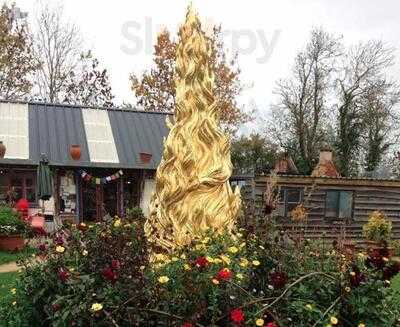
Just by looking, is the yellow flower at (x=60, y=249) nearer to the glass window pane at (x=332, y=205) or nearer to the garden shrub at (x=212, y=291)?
the garden shrub at (x=212, y=291)

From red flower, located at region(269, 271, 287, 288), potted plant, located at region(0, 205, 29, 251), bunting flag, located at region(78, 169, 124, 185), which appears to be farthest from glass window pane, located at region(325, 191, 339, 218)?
red flower, located at region(269, 271, 287, 288)

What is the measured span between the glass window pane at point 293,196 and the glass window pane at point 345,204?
1657mm

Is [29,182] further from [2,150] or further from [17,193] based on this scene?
[2,150]

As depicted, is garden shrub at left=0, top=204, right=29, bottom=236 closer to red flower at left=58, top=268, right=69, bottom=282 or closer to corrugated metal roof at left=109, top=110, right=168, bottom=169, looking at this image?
corrugated metal roof at left=109, top=110, right=168, bottom=169

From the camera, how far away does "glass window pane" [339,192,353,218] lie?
18.7m

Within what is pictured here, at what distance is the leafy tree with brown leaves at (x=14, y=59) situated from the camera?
27.3 metres

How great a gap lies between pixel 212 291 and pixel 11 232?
A: 1076 cm

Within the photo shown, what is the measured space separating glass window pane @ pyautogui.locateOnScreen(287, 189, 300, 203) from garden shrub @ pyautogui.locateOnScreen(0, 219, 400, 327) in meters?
13.8

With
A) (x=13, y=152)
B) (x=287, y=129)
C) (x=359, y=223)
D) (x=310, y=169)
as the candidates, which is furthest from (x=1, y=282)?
(x=287, y=129)

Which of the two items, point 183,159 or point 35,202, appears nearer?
point 183,159

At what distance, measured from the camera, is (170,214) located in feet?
24.0

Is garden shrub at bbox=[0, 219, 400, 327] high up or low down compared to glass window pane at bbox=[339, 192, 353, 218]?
up

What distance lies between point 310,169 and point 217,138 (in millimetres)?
21562

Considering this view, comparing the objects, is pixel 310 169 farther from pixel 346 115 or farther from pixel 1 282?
pixel 1 282
